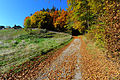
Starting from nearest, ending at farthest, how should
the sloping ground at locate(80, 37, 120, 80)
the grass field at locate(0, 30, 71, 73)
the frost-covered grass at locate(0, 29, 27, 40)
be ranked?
the sloping ground at locate(80, 37, 120, 80) → the grass field at locate(0, 30, 71, 73) → the frost-covered grass at locate(0, 29, 27, 40)

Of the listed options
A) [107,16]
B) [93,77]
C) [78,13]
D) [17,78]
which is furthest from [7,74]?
[78,13]

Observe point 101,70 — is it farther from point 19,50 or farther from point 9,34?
point 9,34

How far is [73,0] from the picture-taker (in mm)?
8406

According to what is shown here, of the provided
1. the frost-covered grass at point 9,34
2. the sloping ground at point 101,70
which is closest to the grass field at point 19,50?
the sloping ground at point 101,70

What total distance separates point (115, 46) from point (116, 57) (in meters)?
0.76

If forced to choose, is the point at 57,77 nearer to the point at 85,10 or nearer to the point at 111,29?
the point at 111,29

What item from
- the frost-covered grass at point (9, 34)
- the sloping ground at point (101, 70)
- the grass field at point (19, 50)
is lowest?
the sloping ground at point (101, 70)

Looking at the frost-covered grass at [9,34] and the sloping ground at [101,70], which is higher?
the frost-covered grass at [9,34]

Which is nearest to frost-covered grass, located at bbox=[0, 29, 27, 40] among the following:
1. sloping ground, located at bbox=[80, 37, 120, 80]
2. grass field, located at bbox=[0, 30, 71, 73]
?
grass field, located at bbox=[0, 30, 71, 73]

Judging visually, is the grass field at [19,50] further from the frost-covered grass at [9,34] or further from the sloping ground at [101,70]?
the frost-covered grass at [9,34]

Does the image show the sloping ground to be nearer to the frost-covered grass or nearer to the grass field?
the grass field

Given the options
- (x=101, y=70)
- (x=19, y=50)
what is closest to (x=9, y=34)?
(x=19, y=50)

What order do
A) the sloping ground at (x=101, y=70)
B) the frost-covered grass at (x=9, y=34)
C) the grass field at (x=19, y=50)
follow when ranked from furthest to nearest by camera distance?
1. the frost-covered grass at (x=9, y=34)
2. the grass field at (x=19, y=50)
3. the sloping ground at (x=101, y=70)

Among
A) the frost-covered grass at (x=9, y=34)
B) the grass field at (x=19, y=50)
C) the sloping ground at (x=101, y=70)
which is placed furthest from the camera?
the frost-covered grass at (x=9, y=34)
